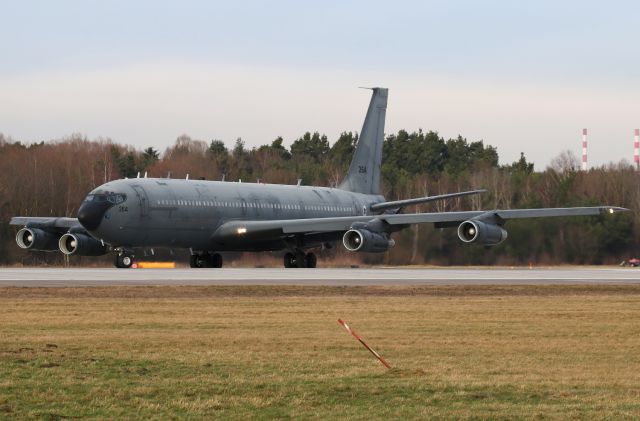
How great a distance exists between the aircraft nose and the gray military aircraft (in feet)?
0.14

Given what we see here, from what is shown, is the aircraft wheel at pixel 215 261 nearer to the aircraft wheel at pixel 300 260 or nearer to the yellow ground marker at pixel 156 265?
the yellow ground marker at pixel 156 265

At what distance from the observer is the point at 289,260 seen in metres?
63.7

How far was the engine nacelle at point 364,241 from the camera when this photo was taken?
5716cm

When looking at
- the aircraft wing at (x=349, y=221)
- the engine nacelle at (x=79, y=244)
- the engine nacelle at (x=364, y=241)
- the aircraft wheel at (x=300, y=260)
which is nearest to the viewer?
the engine nacelle at (x=364, y=241)

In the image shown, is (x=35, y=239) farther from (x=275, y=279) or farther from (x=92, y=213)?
(x=275, y=279)

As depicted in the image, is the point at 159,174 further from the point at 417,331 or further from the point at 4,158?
the point at 417,331

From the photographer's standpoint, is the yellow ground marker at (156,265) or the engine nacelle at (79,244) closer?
the engine nacelle at (79,244)

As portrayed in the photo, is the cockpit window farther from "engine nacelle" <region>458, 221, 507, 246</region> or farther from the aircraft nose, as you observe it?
"engine nacelle" <region>458, 221, 507, 246</region>

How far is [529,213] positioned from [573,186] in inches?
1361

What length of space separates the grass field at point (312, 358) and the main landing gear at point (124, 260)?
2330 cm

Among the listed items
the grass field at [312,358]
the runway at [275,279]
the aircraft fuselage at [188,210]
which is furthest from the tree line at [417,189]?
the grass field at [312,358]

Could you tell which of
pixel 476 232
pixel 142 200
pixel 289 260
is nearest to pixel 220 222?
pixel 289 260

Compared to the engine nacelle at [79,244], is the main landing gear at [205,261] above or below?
below

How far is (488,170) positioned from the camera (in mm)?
119688
